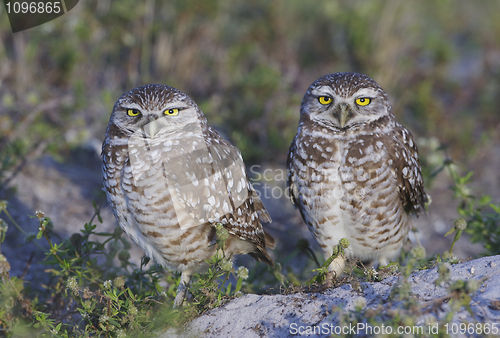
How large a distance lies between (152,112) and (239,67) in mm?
3768

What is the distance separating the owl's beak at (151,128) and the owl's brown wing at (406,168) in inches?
57.0

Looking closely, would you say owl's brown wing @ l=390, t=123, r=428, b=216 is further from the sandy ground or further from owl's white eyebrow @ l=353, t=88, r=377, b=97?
the sandy ground

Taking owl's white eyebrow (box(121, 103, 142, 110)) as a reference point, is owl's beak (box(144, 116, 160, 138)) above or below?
below

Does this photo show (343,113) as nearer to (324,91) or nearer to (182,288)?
(324,91)

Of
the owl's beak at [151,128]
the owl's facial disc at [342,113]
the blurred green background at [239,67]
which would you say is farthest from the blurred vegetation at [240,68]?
the owl's facial disc at [342,113]

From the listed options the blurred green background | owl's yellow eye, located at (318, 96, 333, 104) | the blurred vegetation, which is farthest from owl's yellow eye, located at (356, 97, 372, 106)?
the blurred green background

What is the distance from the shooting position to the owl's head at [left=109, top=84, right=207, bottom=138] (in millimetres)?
2469

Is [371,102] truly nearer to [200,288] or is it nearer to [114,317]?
[200,288]

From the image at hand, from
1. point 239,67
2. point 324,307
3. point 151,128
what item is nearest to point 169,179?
point 151,128

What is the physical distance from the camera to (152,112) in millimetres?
2465

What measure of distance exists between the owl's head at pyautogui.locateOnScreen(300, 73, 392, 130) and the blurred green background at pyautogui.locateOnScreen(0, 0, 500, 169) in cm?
222

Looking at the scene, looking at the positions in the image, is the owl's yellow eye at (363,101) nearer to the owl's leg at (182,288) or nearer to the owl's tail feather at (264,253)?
the owl's tail feather at (264,253)

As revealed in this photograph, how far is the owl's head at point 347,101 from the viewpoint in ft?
8.71

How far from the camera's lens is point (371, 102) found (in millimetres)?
2717
